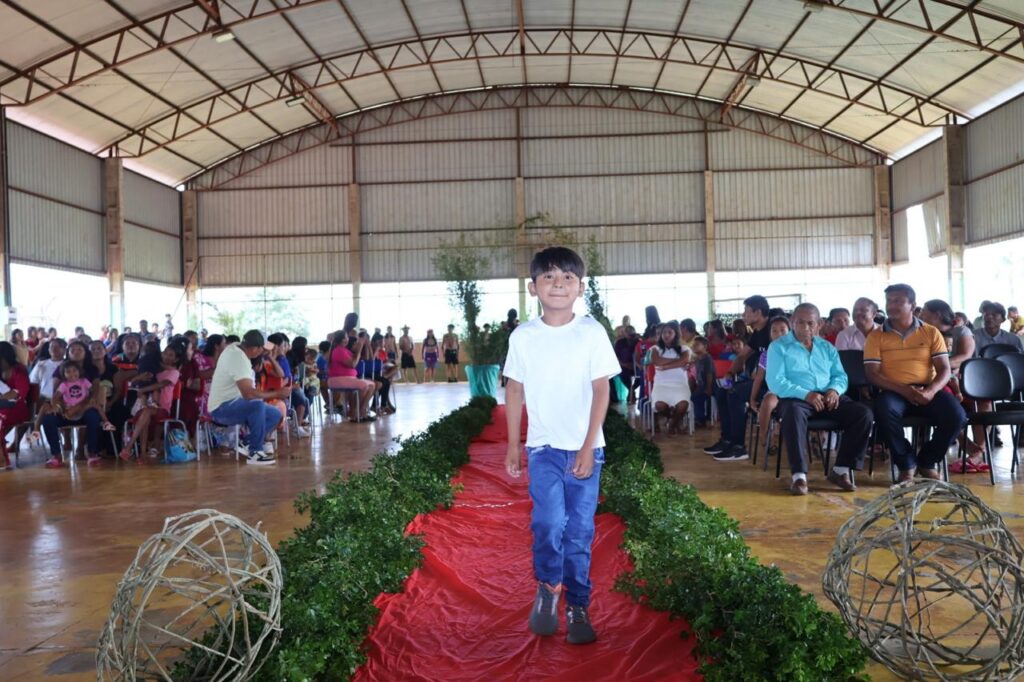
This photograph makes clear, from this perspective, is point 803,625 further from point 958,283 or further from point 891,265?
point 891,265

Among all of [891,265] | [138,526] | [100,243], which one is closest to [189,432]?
[138,526]

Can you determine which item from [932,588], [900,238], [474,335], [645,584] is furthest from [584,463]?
[900,238]

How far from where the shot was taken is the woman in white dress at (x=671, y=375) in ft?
28.7

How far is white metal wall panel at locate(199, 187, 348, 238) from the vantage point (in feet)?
78.0

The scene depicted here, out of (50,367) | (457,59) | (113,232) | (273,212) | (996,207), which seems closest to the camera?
(50,367)

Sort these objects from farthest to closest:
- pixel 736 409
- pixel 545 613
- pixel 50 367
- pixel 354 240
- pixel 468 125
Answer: pixel 354 240 < pixel 468 125 < pixel 50 367 < pixel 736 409 < pixel 545 613

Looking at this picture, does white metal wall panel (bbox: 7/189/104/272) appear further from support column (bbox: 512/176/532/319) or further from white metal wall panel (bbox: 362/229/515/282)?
support column (bbox: 512/176/532/319)

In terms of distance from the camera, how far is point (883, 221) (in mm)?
22828

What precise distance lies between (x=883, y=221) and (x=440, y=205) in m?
11.6

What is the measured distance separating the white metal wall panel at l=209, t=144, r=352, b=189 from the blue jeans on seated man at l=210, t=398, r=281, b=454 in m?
16.7

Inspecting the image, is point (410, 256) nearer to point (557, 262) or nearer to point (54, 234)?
point (54, 234)

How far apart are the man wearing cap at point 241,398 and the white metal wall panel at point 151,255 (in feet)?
49.0

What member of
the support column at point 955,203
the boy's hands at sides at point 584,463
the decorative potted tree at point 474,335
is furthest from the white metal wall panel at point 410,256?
the boy's hands at sides at point 584,463

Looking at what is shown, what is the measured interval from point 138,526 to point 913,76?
59.6ft
